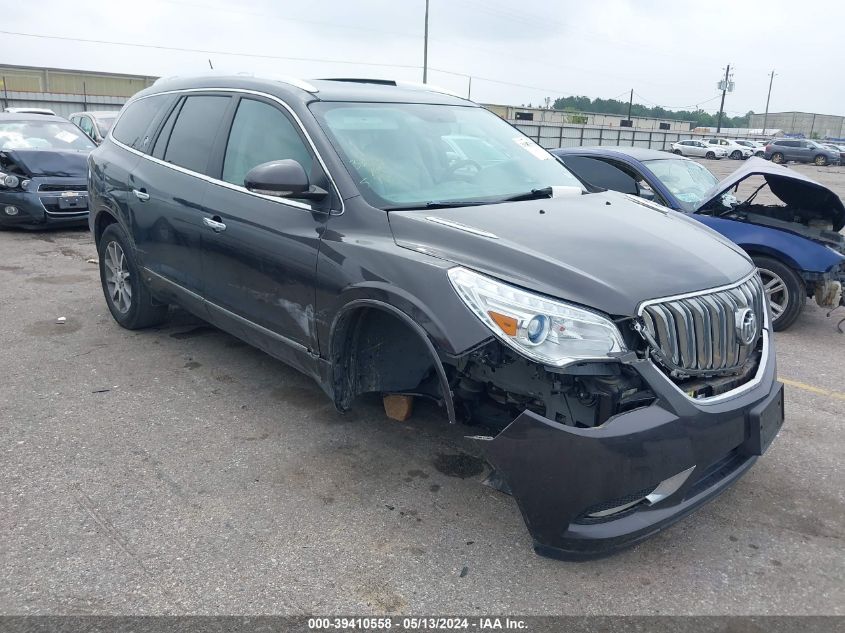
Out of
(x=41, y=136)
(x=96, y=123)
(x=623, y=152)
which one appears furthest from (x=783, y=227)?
(x=96, y=123)

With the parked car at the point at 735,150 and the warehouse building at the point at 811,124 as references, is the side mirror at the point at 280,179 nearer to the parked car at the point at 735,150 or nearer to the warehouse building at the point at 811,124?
the parked car at the point at 735,150

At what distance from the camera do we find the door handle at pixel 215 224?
4.02 meters

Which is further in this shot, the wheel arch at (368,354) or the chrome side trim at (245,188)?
the chrome side trim at (245,188)

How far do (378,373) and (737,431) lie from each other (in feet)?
5.44

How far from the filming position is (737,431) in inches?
106

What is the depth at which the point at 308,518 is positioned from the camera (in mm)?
3064

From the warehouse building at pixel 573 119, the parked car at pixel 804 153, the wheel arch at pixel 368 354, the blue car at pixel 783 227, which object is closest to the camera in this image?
the wheel arch at pixel 368 354

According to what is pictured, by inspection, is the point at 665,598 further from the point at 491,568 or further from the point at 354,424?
the point at 354,424

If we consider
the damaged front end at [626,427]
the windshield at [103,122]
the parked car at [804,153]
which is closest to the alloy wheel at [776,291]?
the damaged front end at [626,427]

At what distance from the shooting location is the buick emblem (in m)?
2.85

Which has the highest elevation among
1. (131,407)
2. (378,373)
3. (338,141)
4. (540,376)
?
(338,141)

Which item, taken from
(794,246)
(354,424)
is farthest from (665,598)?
(794,246)

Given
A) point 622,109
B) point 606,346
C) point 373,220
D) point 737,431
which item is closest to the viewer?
A: point 606,346

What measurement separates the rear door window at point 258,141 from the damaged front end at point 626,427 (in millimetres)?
1655
